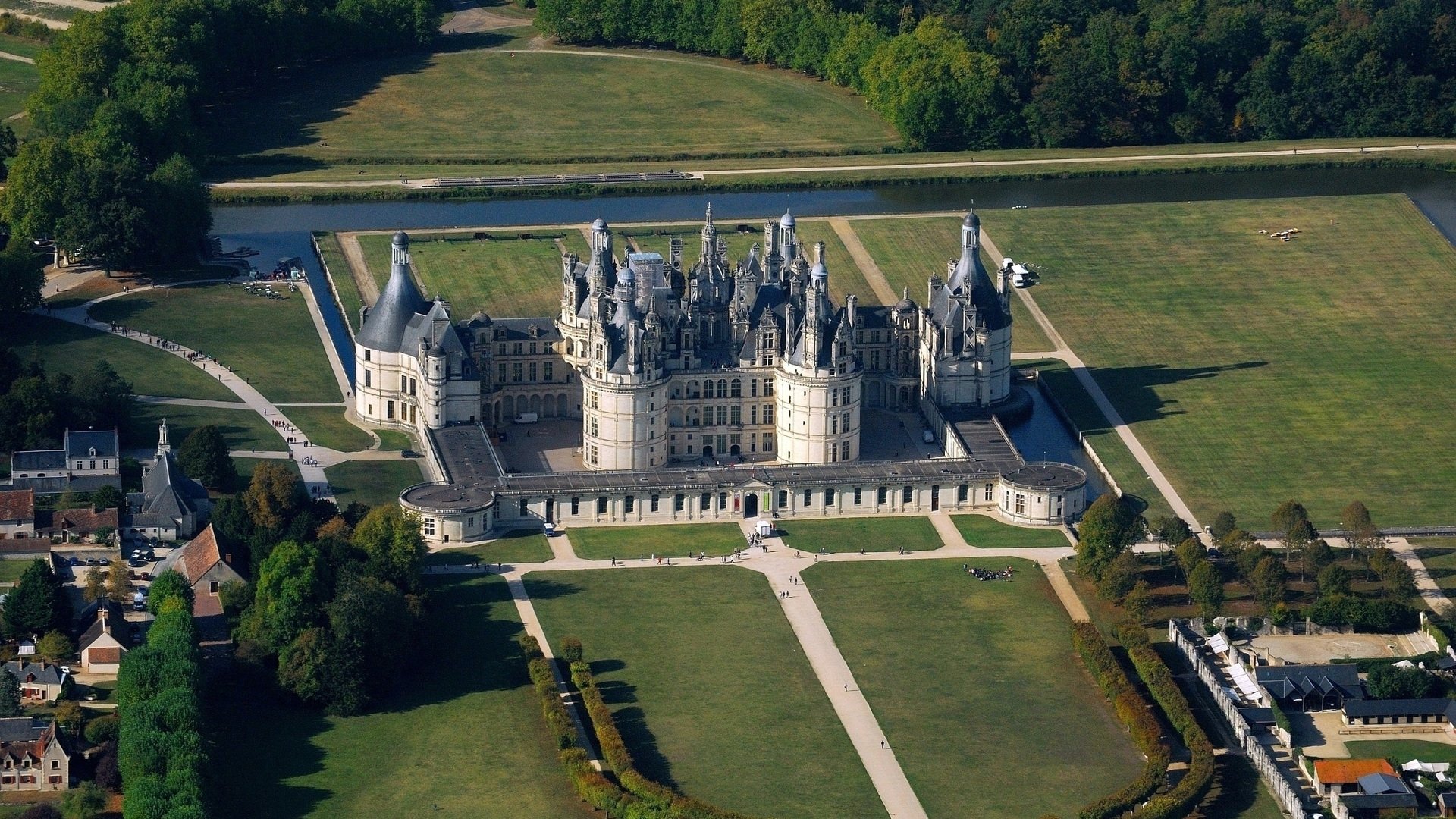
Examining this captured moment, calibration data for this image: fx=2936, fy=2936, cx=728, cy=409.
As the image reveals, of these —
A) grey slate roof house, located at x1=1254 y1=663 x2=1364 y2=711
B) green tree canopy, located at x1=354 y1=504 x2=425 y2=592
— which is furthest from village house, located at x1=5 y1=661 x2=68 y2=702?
grey slate roof house, located at x1=1254 y1=663 x2=1364 y2=711

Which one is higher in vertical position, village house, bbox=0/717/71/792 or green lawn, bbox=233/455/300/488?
green lawn, bbox=233/455/300/488

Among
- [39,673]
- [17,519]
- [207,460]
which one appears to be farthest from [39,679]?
[207,460]

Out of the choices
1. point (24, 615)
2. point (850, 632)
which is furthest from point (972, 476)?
point (24, 615)

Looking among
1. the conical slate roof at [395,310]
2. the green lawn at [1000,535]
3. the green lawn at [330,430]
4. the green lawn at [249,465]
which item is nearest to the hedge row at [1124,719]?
the green lawn at [1000,535]

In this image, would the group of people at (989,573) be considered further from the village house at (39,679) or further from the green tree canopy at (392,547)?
the village house at (39,679)

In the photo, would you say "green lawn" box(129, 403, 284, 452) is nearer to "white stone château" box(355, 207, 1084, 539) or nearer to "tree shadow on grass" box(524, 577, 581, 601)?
"white stone château" box(355, 207, 1084, 539)
